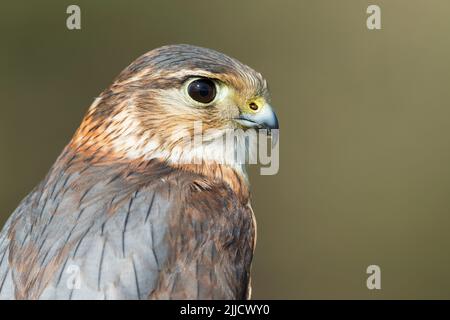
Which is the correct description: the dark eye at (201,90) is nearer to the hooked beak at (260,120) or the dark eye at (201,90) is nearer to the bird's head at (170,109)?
the bird's head at (170,109)

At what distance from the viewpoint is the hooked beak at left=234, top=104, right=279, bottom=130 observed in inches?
→ 188

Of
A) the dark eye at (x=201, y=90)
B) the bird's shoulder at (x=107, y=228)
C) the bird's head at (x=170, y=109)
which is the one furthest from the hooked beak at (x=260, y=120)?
the bird's shoulder at (x=107, y=228)

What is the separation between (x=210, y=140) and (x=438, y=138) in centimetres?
550

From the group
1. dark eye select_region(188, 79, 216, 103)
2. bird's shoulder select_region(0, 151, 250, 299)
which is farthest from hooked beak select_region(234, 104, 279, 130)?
bird's shoulder select_region(0, 151, 250, 299)

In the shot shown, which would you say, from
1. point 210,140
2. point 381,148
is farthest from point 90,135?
point 381,148

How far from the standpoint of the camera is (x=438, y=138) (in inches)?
380

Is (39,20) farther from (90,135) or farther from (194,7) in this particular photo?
(90,135)

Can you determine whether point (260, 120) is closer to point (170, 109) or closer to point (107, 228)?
point (170, 109)

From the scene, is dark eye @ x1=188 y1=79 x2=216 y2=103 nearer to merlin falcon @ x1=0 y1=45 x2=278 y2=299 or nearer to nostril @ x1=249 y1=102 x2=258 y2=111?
merlin falcon @ x1=0 y1=45 x2=278 y2=299

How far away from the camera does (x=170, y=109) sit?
465 cm

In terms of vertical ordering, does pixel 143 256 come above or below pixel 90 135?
below

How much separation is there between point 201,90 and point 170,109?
0.20m

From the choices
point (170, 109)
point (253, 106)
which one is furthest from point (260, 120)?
point (170, 109)

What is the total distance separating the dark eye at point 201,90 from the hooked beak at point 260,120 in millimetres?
203
